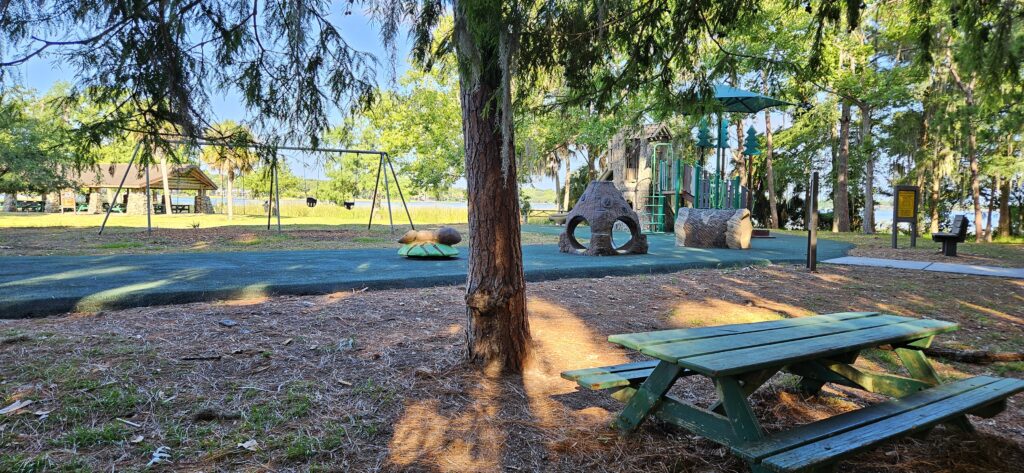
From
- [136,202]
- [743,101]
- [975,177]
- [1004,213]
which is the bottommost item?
[1004,213]

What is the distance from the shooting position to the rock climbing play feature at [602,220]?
959cm

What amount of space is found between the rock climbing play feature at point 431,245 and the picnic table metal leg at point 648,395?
250 inches

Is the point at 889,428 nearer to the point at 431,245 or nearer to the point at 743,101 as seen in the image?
the point at 431,245

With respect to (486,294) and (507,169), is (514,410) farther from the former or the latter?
(507,169)

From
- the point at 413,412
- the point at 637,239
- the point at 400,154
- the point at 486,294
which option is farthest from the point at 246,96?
the point at 400,154

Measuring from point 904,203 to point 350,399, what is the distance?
44.7 feet

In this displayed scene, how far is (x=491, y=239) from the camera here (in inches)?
129

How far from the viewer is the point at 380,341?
3918 millimetres

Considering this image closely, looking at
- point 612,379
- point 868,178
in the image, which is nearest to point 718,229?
point 612,379

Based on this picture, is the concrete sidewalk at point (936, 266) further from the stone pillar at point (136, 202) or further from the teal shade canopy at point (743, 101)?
the stone pillar at point (136, 202)

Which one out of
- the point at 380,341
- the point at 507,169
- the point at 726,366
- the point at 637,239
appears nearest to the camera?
the point at 726,366

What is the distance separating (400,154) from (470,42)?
105 feet

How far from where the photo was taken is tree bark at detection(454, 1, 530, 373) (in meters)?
3.16

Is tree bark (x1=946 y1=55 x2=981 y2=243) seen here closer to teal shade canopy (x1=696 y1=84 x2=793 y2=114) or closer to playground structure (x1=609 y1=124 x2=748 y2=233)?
teal shade canopy (x1=696 y1=84 x2=793 y2=114)
